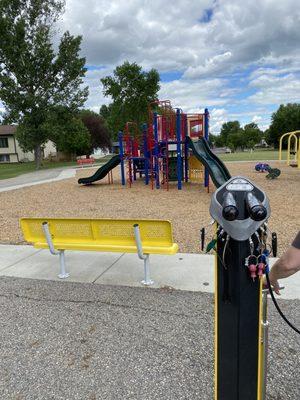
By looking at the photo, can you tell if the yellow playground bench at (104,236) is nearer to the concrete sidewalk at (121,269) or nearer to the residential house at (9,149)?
the concrete sidewalk at (121,269)

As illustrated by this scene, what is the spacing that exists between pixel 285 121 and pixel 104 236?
7887 cm

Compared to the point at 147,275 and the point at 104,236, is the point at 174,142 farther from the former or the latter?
the point at 147,275

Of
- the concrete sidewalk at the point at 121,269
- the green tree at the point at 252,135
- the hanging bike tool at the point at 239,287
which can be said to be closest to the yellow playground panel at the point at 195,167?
the concrete sidewalk at the point at 121,269

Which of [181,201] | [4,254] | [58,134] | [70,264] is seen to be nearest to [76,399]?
[70,264]

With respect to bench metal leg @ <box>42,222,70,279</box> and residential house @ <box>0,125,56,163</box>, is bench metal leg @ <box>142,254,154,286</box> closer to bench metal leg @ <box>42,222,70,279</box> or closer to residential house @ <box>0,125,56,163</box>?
bench metal leg @ <box>42,222,70,279</box>

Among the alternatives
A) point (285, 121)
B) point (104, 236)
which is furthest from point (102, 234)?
point (285, 121)

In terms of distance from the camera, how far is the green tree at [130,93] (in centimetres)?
5528

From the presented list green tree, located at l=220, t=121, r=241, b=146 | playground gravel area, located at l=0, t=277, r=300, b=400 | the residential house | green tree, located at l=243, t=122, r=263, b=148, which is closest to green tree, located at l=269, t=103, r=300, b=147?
green tree, located at l=243, t=122, r=263, b=148

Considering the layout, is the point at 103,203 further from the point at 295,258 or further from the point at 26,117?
the point at 26,117

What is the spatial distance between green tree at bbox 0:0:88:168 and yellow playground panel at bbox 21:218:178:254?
26302 millimetres

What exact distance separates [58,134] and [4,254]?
2558 centimetres

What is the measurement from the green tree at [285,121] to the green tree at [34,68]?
2254 inches

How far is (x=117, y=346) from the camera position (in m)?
Result: 2.84

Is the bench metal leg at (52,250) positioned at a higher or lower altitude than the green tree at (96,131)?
lower
